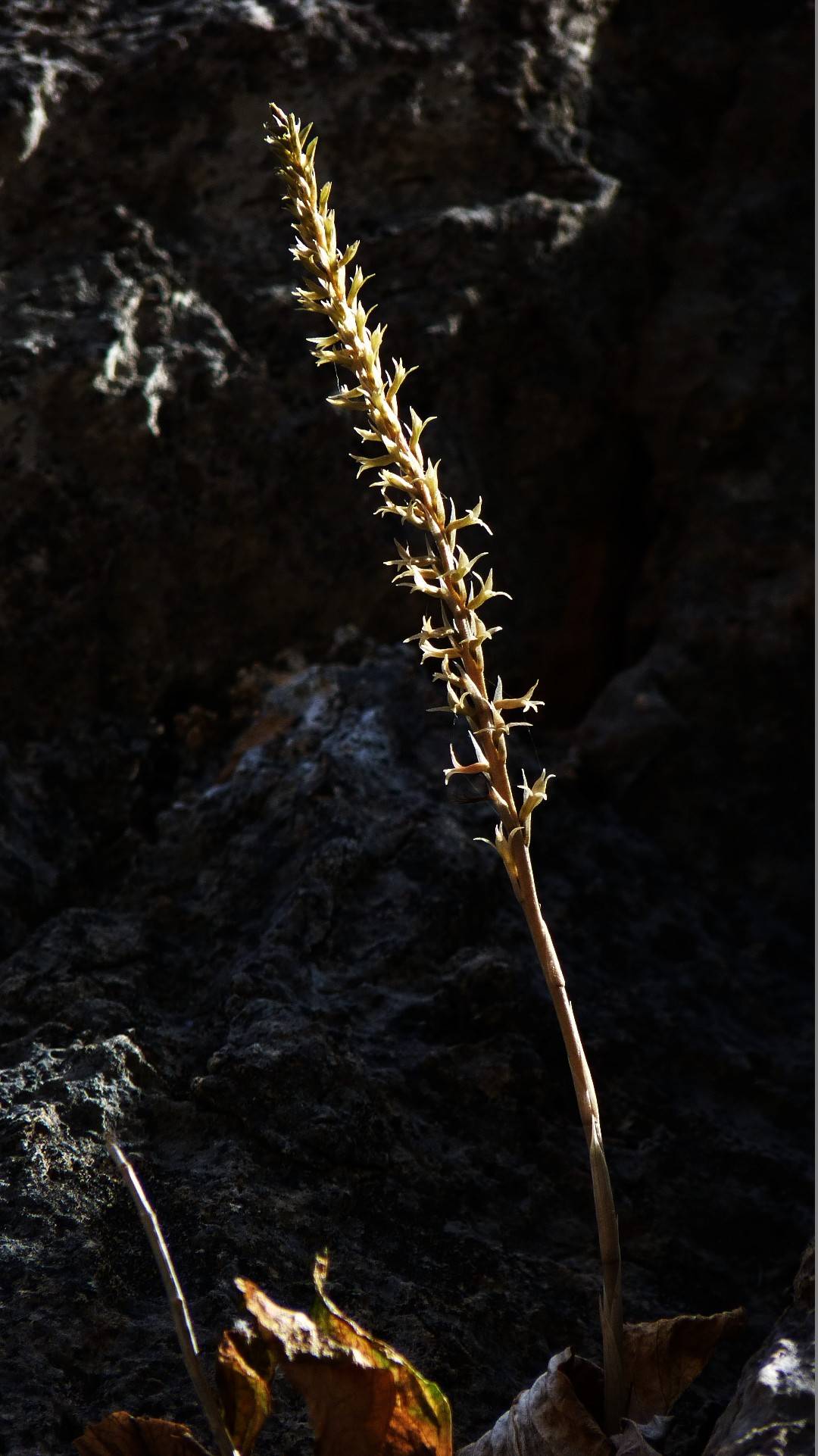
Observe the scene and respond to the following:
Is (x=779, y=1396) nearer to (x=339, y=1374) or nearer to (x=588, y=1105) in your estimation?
(x=588, y=1105)

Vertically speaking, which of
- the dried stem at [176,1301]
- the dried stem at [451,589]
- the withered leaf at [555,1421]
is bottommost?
the withered leaf at [555,1421]

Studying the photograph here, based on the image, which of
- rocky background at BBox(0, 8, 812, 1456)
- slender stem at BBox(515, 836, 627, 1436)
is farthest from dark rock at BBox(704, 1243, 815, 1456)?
slender stem at BBox(515, 836, 627, 1436)

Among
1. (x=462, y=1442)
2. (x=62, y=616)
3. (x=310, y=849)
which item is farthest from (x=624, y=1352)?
(x=62, y=616)

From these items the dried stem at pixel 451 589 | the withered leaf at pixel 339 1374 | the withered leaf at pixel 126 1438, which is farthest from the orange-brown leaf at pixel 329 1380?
the dried stem at pixel 451 589

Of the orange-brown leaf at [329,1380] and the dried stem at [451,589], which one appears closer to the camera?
the orange-brown leaf at [329,1380]

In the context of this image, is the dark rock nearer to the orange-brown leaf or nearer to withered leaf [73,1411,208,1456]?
the orange-brown leaf

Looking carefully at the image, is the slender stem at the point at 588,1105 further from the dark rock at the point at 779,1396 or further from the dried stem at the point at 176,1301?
the dried stem at the point at 176,1301

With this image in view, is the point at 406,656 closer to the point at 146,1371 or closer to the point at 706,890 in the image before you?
the point at 706,890

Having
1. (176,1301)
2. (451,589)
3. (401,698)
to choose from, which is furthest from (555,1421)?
(401,698)
